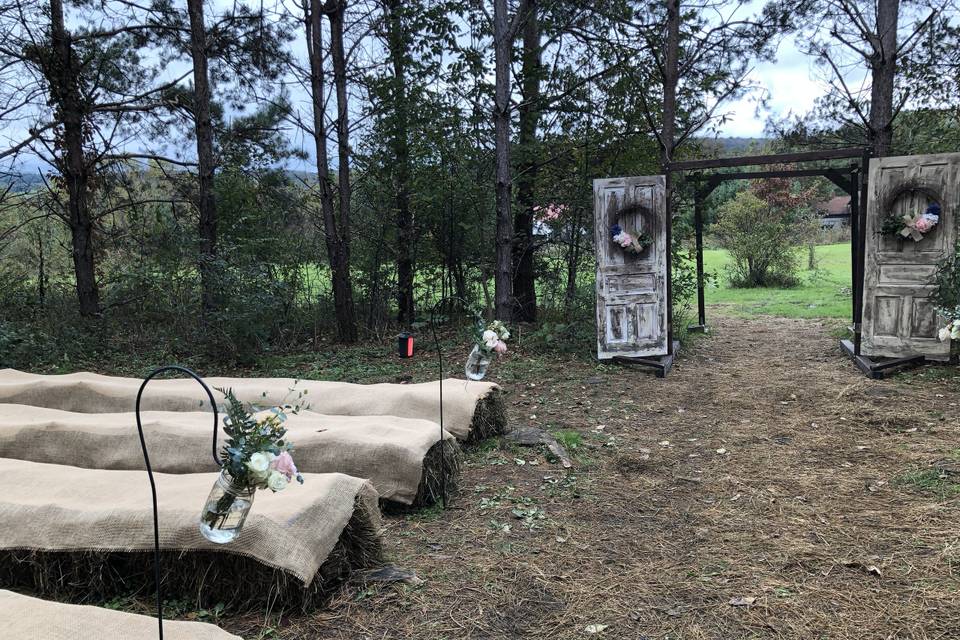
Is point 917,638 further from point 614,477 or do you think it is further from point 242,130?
point 242,130

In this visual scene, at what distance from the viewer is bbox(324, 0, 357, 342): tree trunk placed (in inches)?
367

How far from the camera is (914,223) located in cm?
682

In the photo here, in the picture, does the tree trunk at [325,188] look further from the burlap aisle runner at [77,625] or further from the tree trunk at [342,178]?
the burlap aisle runner at [77,625]

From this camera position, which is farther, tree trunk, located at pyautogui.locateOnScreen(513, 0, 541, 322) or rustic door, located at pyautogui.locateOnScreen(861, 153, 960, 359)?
tree trunk, located at pyautogui.locateOnScreen(513, 0, 541, 322)

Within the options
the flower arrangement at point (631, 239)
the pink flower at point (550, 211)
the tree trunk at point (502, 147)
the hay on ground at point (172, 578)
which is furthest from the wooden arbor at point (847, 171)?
the hay on ground at point (172, 578)

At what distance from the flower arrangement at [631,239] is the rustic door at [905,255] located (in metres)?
2.36

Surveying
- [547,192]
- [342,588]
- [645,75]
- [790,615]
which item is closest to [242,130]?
[547,192]

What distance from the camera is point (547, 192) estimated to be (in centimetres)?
1001

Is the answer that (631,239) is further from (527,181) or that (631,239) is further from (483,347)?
(483,347)

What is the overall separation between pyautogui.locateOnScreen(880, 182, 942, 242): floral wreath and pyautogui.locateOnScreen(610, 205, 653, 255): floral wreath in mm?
2471

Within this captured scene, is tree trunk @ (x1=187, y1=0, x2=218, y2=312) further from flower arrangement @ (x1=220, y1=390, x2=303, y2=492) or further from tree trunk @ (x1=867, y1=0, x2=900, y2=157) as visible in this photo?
tree trunk @ (x1=867, y1=0, x2=900, y2=157)

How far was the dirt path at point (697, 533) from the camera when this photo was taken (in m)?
2.59

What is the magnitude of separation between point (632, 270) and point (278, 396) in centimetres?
461

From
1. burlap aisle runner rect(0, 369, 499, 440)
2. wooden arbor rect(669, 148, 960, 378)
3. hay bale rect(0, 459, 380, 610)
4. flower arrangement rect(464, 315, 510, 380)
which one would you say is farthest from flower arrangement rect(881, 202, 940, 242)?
hay bale rect(0, 459, 380, 610)
